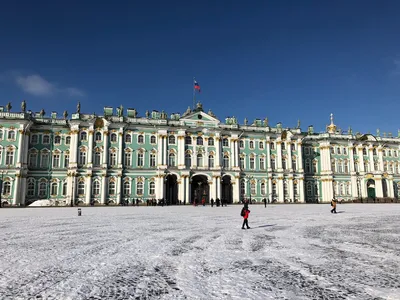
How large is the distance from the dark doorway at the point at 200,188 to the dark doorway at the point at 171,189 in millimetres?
3064

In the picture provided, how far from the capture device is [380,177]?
209 ft

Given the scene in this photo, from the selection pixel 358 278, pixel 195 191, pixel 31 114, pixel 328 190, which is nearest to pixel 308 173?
pixel 328 190

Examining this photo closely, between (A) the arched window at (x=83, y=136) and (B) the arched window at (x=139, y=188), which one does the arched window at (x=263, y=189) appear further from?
(A) the arched window at (x=83, y=136)

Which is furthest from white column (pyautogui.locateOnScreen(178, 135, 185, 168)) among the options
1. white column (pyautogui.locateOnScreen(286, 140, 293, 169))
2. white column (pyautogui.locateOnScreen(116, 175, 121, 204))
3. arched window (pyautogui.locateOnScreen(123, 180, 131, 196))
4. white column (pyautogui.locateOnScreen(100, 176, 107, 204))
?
white column (pyautogui.locateOnScreen(286, 140, 293, 169))

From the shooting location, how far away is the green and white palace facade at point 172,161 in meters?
47.8

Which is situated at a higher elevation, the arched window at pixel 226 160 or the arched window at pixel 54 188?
the arched window at pixel 226 160

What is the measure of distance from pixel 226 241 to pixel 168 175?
4062 centimetres

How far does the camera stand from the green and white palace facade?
47.8 meters

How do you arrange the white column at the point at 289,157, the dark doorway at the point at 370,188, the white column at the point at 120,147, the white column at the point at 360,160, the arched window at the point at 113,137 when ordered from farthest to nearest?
1. the white column at the point at 360,160
2. the dark doorway at the point at 370,188
3. the white column at the point at 289,157
4. the arched window at the point at 113,137
5. the white column at the point at 120,147

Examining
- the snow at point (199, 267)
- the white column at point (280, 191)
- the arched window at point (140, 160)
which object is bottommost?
the snow at point (199, 267)

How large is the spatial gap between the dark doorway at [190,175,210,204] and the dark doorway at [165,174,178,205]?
3064 millimetres

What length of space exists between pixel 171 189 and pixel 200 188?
5128 millimetres

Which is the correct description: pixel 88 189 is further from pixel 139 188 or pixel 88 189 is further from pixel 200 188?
pixel 200 188

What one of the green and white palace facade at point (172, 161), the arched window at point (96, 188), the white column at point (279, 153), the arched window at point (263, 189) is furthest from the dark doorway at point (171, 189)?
the white column at point (279, 153)
